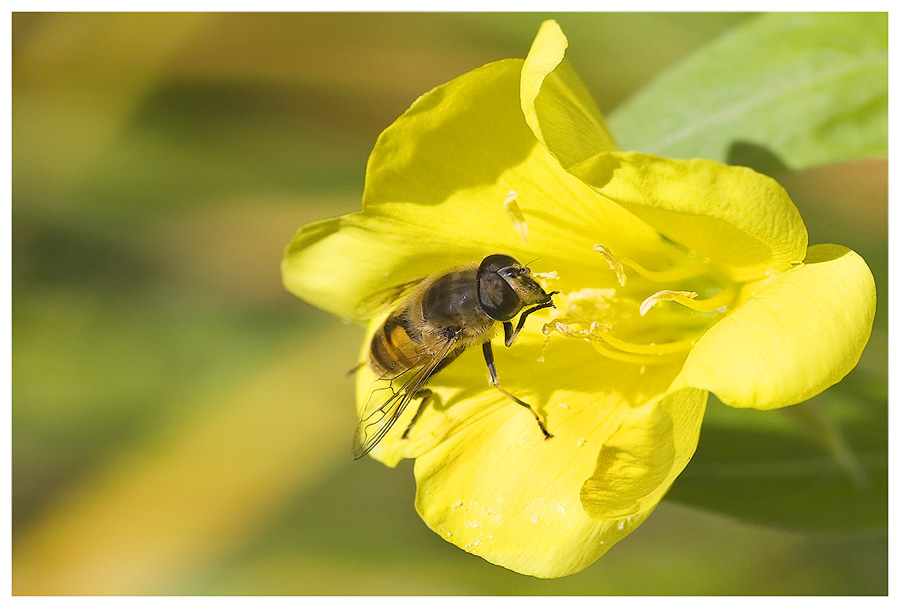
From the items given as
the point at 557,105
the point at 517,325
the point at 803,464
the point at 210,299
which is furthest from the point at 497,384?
the point at 210,299

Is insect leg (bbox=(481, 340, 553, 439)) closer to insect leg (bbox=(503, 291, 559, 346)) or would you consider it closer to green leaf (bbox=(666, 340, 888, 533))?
insect leg (bbox=(503, 291, 559, 346))

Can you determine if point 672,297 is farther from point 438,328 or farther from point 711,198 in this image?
point 438,328

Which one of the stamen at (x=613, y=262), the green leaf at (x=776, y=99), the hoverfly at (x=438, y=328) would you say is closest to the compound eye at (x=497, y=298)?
the hoverfly at (x=438, y=328)

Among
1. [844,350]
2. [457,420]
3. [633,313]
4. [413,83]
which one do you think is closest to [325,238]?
[457,420]

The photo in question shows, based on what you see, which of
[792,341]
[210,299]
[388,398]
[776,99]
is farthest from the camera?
[210,299]

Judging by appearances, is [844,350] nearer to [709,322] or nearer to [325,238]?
[709,322]

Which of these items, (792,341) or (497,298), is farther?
(497,298)

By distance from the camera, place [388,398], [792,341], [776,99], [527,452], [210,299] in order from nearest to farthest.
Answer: [792,341]
[527,452]
[388,398]
[776,99]
[210,299]
